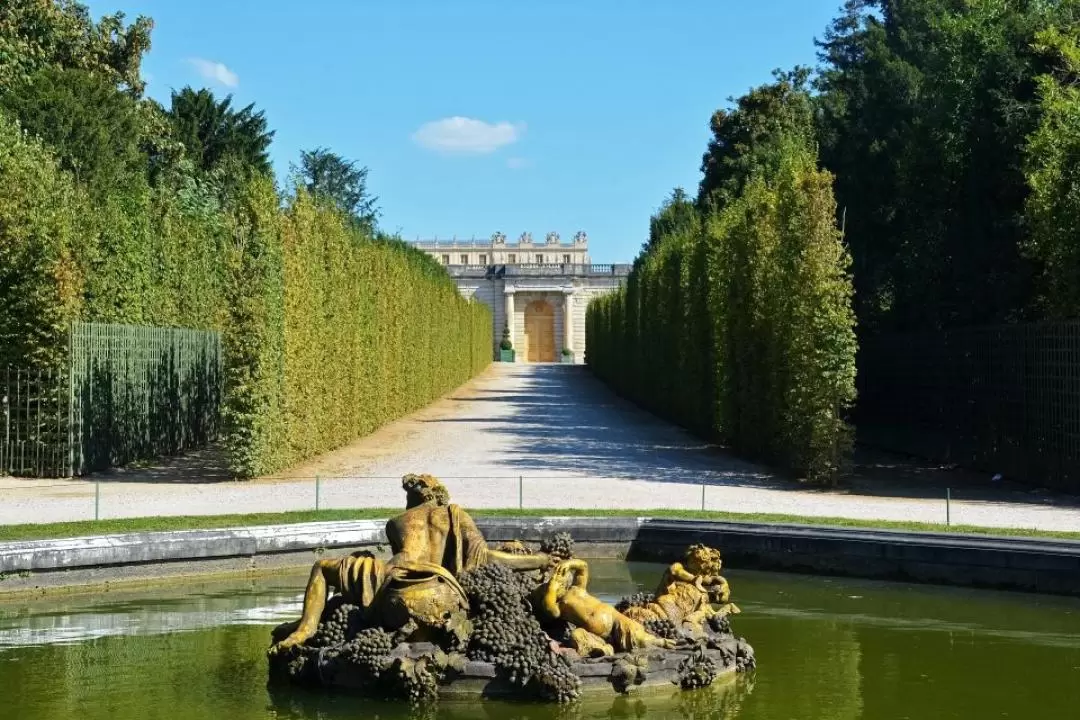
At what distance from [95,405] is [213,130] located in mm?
36818

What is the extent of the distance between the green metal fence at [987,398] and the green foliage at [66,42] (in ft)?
78.7

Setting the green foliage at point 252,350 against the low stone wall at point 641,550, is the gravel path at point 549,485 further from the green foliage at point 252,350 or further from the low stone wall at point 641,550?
the low stone wall at point 641,550

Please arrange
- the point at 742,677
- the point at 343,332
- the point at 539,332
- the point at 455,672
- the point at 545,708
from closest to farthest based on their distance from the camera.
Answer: the point at 545,708, the point at 455,672, the point at 742,677, the point at 343,332, the point at 539,332

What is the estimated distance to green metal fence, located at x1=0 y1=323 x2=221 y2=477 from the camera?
798 inches

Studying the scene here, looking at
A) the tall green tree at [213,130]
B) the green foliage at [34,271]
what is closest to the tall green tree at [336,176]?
the tall green tree at [213,130]

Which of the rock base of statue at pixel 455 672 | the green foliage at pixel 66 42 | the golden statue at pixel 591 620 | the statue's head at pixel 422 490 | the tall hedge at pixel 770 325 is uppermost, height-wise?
the green foliage at pixel 66 42

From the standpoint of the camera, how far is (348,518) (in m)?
13.8

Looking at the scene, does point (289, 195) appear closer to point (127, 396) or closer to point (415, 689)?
point (127, 396)

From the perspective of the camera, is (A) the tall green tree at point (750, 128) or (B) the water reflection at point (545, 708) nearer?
(B) the water reflection at point (545, 708)

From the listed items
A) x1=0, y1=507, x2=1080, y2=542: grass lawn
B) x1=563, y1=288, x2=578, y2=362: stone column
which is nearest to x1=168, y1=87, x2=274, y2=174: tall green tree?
x1=0, y1=507, x2=1080, y2=542: grass lawn

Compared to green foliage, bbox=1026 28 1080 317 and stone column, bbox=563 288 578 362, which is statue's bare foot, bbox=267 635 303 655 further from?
stone column, bbox=563 288 578 362

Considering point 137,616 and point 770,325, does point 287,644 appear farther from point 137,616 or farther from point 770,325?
point 770,325

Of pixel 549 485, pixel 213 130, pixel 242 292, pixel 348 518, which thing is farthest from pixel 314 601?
pixel 213 130

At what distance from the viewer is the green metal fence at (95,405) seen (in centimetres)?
2027
